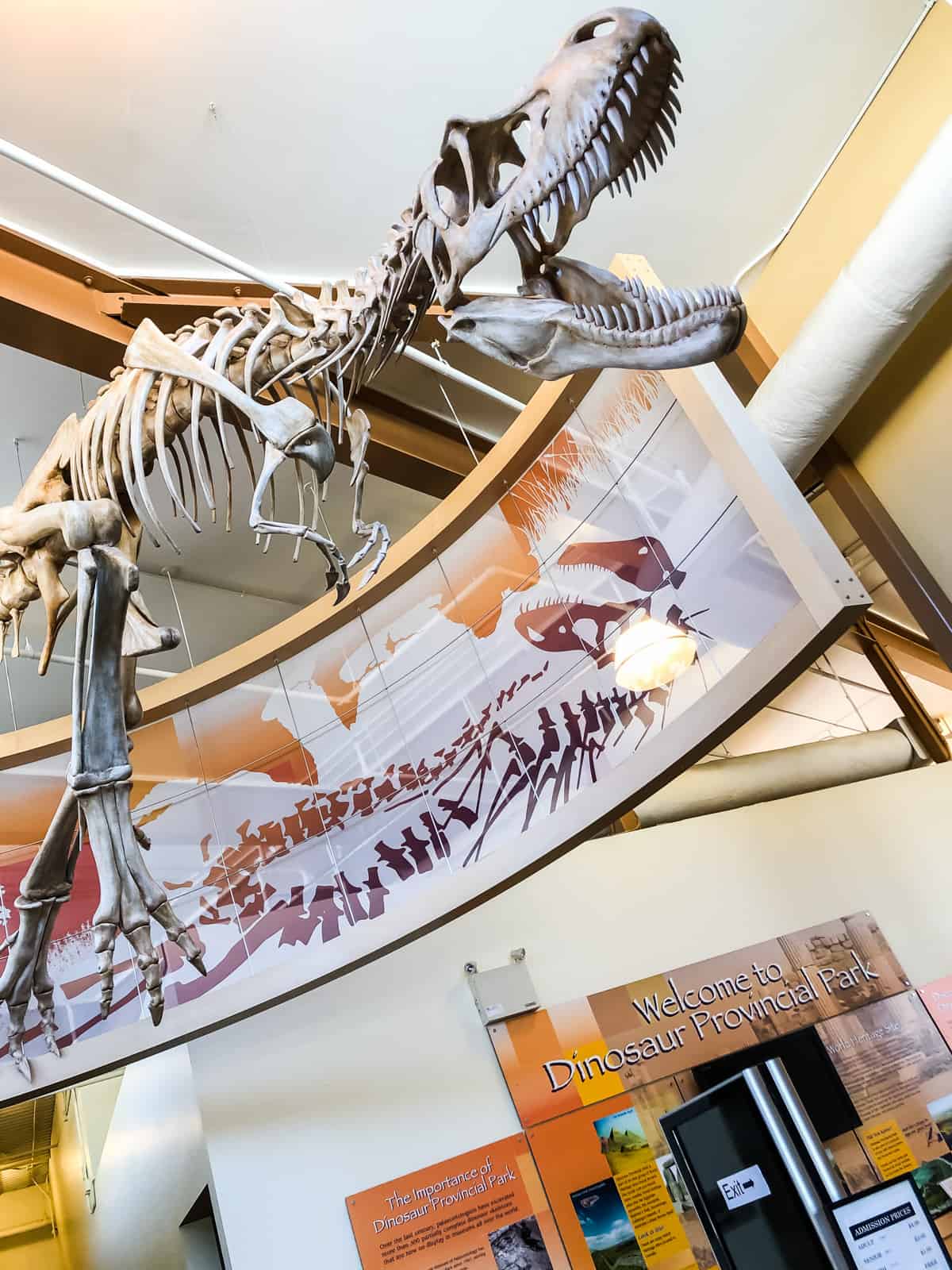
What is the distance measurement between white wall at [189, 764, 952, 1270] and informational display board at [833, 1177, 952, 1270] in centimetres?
373

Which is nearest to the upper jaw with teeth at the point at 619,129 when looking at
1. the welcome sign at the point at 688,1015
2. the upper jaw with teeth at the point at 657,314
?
the upper jaw with teeth at the point at 657,314

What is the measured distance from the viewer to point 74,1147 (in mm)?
11523

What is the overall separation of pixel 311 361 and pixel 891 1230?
314 cm

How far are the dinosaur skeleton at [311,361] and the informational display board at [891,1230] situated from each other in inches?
86.4

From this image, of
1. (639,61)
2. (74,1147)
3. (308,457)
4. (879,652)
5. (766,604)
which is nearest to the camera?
(639,61)

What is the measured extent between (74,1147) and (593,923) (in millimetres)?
8812

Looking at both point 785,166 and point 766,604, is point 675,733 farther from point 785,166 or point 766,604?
point 785,166

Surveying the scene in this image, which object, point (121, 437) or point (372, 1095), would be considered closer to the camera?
point (121, 437)

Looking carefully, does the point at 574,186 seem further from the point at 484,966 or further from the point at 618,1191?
the point at 618,1191

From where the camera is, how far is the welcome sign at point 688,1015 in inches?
236

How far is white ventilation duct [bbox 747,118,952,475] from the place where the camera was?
362 cm

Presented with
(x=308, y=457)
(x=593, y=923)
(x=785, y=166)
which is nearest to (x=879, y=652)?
(x=593, y=923)

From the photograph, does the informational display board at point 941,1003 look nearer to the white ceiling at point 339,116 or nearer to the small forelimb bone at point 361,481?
the white ceiling at point 339,116

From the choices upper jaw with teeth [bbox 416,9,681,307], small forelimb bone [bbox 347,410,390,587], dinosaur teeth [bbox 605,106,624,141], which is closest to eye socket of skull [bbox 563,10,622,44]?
upper jaw with teeth [bbox 416,9,681,307]
